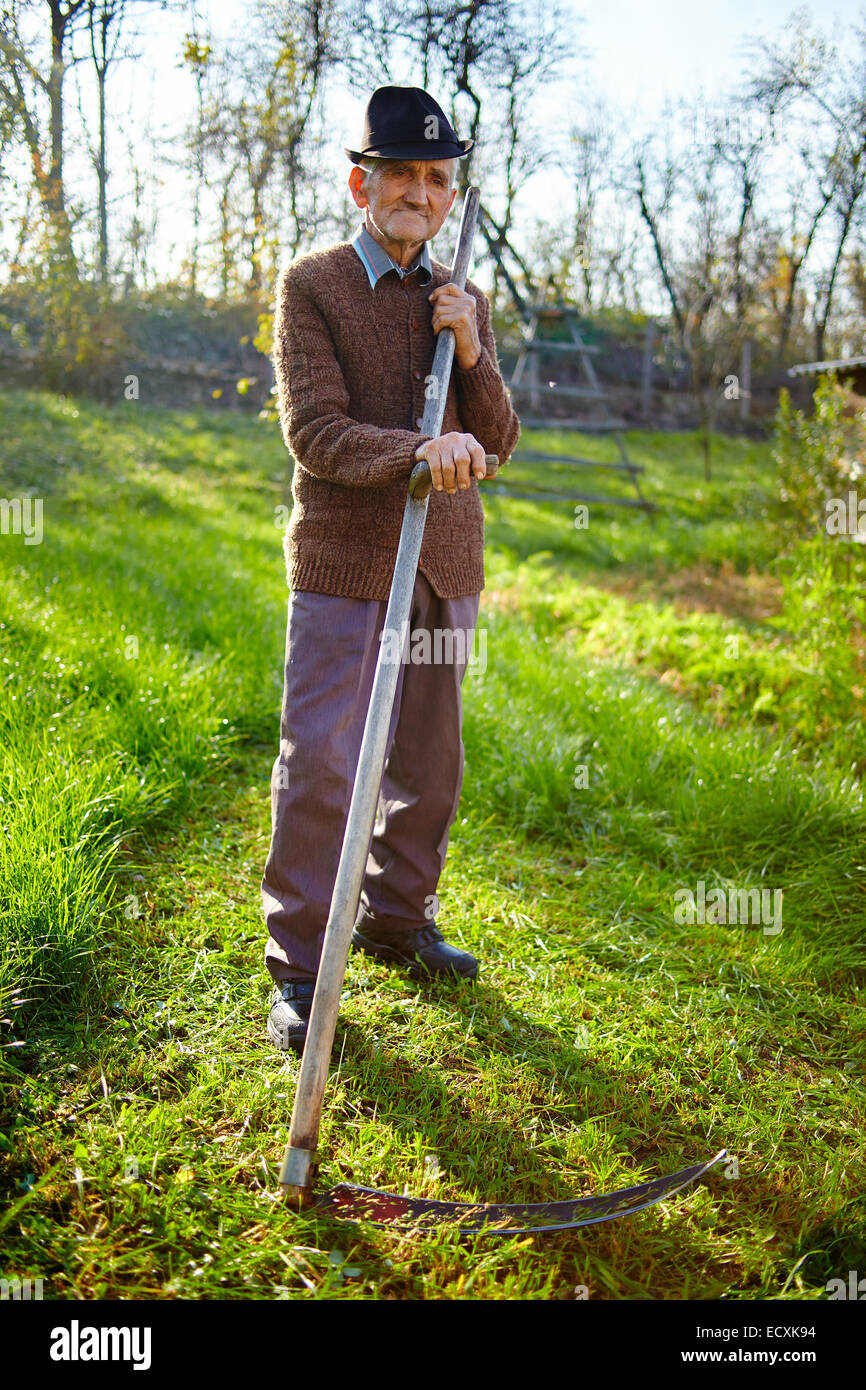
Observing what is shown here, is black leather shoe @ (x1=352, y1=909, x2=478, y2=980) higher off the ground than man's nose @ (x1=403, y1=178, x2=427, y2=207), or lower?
lower

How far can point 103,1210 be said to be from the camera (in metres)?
1.84

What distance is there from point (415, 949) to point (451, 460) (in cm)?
148

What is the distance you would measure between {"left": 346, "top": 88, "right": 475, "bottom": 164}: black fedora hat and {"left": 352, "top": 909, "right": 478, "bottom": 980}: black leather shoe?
2008 mm

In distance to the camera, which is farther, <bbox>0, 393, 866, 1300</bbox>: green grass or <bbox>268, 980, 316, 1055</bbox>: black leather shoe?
<bbox>268, 980, 316, 1055</bbox>: black leather shoe

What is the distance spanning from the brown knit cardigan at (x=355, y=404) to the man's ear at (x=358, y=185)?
0.11 meters

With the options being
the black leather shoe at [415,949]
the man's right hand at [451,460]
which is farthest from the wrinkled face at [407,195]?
the black leather shoe at [415,949]

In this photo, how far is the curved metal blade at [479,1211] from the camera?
1.86 metres

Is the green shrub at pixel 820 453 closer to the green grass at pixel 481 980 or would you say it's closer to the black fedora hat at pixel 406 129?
the green grass at pixel 481 980

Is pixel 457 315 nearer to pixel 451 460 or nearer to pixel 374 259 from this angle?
pixel 374 259

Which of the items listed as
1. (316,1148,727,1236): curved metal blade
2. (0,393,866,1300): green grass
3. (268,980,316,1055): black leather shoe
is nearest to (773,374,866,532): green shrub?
(0,393,866,1300): green grass

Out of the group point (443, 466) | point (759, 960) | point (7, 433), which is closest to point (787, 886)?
point (759, 960)

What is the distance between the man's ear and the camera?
233 cm

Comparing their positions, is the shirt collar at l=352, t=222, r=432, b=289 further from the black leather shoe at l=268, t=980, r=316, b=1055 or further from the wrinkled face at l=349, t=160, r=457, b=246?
the black leather shoe at l=268, t=980, r=316, b=1055

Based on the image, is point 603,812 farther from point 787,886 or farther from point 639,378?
point 639,378
